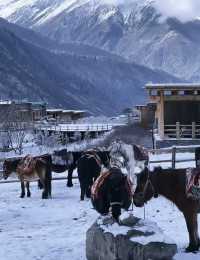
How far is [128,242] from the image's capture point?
8359 mm

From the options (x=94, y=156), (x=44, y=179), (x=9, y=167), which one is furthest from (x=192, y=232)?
(x=9, y=167)

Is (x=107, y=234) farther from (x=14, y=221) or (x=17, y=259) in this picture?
(x=14, y=221)

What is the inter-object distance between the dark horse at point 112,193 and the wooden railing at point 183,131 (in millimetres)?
23336

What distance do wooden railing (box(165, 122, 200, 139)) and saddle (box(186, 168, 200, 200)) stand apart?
76.7 feet

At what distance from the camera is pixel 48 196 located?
51.7 ft

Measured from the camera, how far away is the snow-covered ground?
983 centimetres

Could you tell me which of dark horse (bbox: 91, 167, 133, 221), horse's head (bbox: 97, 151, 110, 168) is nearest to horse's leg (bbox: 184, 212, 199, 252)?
dark horse (bbox: 91, 167, 133, 221)

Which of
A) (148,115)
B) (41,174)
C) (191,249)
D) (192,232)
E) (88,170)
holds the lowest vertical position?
(191,249)

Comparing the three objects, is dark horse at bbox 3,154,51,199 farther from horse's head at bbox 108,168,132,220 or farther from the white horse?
horse's head at bbox 108,168,132,220

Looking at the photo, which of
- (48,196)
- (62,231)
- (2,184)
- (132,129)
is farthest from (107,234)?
(132,129)

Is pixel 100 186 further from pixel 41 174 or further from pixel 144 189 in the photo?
pixel 41 174

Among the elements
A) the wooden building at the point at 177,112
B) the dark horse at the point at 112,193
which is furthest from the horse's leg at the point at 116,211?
the wooden building at the point at 177,112

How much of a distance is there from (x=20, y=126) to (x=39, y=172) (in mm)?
52315

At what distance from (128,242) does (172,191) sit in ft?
4.78
